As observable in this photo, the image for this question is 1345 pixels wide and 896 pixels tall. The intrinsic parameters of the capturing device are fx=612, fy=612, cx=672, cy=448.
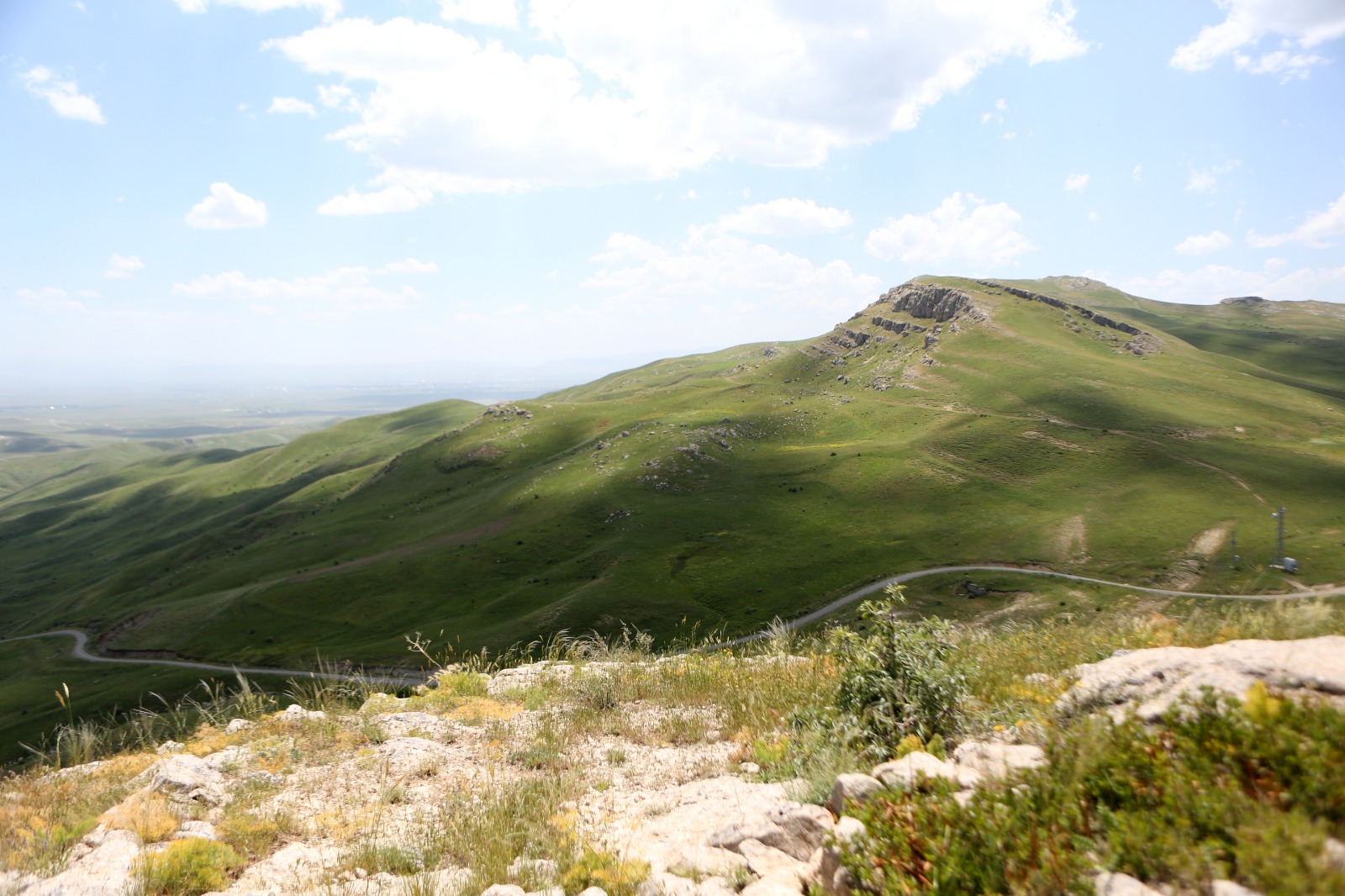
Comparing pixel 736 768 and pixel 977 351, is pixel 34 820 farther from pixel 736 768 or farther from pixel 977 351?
pixel 977 351

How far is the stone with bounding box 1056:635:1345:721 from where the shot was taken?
522 centimetres

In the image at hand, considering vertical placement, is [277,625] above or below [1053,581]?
below

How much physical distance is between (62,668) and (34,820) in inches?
5690

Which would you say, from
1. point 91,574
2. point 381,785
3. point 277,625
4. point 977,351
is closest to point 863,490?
point 977,351

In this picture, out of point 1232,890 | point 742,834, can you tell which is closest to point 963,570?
point 742,834

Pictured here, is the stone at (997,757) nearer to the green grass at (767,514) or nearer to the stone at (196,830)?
the stone at (196,830)

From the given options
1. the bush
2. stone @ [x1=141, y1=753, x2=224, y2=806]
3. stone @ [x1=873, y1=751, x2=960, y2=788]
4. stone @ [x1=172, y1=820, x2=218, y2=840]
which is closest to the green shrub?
stone @ [x1=172, y1=820, x2=218, y2=840]

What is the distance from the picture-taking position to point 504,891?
228 inches

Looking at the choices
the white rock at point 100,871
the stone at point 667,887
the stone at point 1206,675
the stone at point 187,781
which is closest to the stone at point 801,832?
the stone at point 667,887

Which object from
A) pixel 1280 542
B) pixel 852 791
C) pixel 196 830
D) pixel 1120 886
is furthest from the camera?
pixel 1280 542

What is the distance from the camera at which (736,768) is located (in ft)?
28.4

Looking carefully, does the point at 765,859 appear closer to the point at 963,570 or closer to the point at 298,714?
the point at 298,714

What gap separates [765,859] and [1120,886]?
118 inches

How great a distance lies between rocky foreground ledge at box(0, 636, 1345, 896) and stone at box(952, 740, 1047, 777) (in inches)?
1.0
